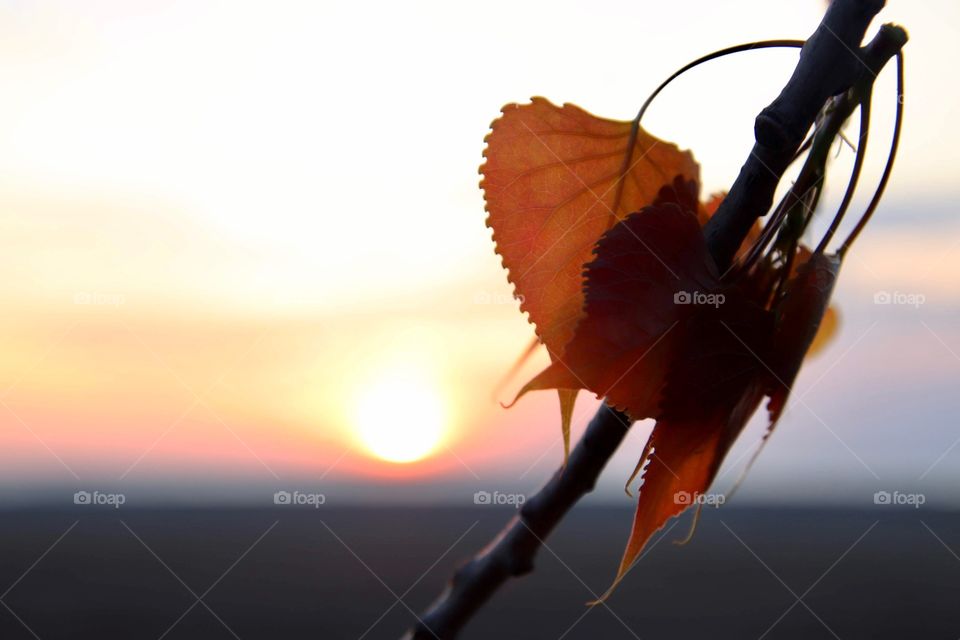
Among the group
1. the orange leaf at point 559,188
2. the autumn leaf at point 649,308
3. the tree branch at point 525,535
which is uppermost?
the orange leaf at point 559,188

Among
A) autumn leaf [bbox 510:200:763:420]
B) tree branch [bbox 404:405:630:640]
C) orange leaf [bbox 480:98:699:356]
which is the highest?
orange leaf [bbox 480:98:699:356]

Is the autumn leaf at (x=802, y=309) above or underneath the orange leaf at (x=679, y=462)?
above

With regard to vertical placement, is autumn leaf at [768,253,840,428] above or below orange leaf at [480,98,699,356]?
below

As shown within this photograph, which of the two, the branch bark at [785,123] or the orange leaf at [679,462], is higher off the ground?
the branch bark at [785,123]

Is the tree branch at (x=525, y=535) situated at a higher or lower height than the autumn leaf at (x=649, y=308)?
lower

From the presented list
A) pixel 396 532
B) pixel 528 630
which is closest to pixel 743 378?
pixel 528 630

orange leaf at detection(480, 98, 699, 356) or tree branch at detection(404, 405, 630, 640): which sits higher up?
orange leaf at detection(480, 98, 699, 356)

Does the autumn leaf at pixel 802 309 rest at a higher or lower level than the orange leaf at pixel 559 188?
lower

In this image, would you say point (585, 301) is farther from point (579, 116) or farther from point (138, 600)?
point (138, 600)
